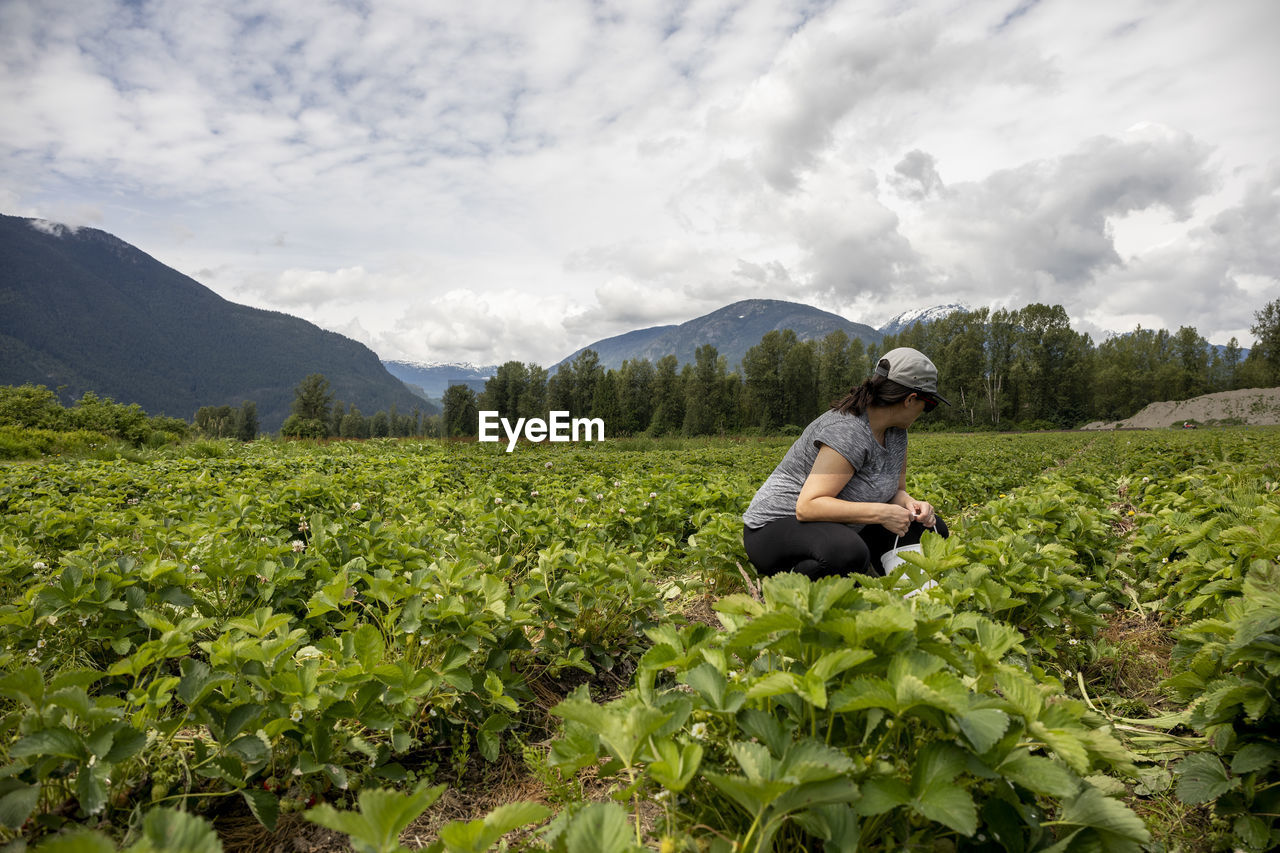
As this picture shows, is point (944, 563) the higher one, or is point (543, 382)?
point (543, 382)

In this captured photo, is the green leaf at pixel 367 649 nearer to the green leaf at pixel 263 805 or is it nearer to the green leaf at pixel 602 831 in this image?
the green leaf at pixel 263 805

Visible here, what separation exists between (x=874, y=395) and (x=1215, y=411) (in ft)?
221

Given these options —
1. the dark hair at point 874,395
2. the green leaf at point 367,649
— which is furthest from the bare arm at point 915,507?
the green leaf at point 367,649

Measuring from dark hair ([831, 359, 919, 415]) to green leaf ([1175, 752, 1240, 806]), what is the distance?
6.08ft

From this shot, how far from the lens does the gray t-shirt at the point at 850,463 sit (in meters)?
3.13

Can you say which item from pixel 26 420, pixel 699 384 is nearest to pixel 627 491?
pixel 26 420

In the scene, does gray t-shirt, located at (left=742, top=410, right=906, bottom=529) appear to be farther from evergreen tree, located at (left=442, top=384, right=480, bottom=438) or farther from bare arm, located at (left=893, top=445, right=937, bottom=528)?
evergreen tree, located at (left=442, top=384, right=480, bottom=438)

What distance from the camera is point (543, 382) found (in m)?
71.9

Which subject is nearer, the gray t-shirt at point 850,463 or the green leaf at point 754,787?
the green leaf at point 754,787

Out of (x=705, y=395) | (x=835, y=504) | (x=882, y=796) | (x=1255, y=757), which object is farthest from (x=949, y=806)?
(x=705, y=395)

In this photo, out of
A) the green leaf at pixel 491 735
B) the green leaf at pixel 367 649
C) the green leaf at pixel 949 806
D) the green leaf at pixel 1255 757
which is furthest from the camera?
the green leaf at pixel 491 735

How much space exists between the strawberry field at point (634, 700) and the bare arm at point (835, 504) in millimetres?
384

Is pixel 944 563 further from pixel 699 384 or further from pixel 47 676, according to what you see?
pixel 699 384

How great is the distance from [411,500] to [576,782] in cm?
369
